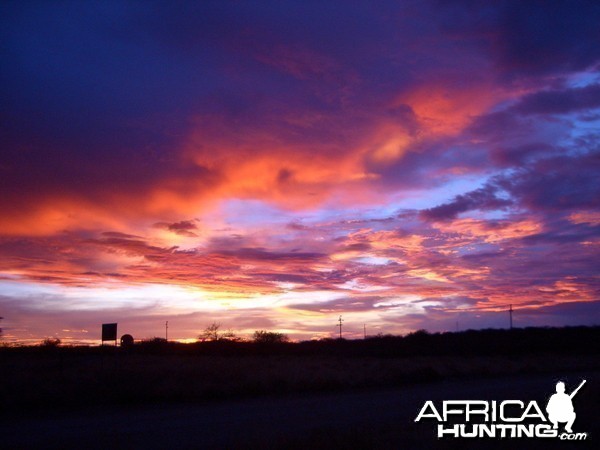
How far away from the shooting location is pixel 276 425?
16953 mm

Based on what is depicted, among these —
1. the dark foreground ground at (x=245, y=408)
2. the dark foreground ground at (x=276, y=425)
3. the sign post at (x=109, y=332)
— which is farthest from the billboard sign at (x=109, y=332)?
the dark foreground ground at (x=276, y=425)

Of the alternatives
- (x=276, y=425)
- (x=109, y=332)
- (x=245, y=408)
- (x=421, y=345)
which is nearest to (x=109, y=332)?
(x=109, y=332)

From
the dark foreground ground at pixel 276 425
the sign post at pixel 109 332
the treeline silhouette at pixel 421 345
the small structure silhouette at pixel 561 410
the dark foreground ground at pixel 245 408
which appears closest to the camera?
the dark foreground ground at pixel 276 425

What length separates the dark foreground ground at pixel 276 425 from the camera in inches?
531

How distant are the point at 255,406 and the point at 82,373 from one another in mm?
14708

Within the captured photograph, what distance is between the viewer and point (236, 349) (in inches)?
3194

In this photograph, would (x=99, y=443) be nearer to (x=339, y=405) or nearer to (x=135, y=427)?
(x=135, y=427)

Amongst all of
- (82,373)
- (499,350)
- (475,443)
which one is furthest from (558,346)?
(475,443)

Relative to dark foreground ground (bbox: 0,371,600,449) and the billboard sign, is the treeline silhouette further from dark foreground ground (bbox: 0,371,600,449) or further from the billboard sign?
dark foreground ground (bbox: 0,371,600,449)

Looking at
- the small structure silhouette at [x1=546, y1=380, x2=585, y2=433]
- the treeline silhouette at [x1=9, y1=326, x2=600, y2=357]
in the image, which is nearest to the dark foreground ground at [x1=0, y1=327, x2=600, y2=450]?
the small structure silhouette at [x1=546, y1=380, x2=585, y2=433]

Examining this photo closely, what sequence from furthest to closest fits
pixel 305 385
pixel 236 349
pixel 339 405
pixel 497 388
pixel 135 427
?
pixel 236 349, pixel 305 385, pixel 497 388, pixel 339 405, pixel 135 427

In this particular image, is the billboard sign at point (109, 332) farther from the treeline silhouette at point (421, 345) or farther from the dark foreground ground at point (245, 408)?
the treeline silhouette at point (421, 345)

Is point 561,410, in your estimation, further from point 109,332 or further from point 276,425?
point 109,332

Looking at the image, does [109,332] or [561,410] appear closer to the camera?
[561,410]
